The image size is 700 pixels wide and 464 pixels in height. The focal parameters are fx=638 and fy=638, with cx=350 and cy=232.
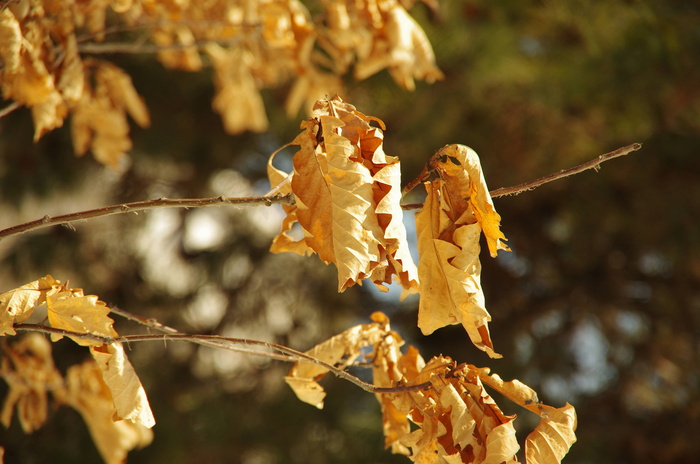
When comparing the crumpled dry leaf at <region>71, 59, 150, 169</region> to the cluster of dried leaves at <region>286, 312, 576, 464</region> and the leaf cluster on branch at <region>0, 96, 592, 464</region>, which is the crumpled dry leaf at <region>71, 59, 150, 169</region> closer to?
the leaf cluster on branch at <region>0, 96, 592, 464</region>

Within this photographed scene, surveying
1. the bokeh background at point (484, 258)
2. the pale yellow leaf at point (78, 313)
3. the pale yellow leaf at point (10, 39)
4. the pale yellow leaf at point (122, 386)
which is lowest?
the bokeh background at point (484, 258)

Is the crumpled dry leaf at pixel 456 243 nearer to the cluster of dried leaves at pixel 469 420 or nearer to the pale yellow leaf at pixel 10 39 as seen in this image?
the cluster of dried leaves at pixel 469 420

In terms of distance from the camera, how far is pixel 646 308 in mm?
1924

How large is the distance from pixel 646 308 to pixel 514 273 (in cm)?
42

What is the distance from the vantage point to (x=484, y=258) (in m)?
2.00

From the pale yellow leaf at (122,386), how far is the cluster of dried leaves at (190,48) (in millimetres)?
348

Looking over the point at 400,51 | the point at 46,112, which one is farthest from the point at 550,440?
the point at 46,112

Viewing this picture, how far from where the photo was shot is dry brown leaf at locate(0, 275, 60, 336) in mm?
514

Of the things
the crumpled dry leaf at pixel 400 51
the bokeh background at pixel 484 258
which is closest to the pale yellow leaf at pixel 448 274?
the crumpled dry leaf at pixel 400 51

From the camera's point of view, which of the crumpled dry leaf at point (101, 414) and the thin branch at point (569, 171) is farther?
the crumpled dry leaf at point (101, 414)

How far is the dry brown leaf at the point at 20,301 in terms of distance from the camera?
0.51m

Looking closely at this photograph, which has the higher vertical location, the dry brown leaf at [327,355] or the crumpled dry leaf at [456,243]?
the crumpled dry leaf at [456,243]

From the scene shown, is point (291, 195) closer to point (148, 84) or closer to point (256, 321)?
point (148, 84)

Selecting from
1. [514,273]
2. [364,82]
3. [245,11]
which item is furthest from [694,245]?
[245,11]
